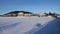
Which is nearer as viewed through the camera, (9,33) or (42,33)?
(9,33)

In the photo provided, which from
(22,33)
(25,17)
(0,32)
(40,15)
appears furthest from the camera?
(40,15)

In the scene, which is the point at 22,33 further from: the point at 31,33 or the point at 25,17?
the point at 25,17

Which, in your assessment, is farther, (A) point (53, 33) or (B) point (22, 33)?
(A) point (53, 33)

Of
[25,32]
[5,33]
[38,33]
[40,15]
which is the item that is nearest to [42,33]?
[38,33]

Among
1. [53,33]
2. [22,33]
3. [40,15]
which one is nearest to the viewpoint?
[22,33]

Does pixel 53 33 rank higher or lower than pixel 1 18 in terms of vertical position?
lower

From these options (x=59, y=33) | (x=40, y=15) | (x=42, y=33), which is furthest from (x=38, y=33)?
(x=40, y=15)

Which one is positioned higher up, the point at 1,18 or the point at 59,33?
the point at 1,18

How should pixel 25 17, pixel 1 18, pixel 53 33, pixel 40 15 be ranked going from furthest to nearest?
pixel 40 15 < pixel 25 17 < pixel 1 18 < pixel 53 33

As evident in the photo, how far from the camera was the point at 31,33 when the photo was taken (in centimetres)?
287

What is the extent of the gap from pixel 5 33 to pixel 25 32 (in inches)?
20.0

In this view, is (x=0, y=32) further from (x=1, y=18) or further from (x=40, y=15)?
(x=40, y=15)

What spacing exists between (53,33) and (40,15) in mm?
2884

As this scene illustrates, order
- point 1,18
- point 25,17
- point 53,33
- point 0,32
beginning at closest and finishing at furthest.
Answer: point 0,32, point 53,33, point 1,18, point 25,17
